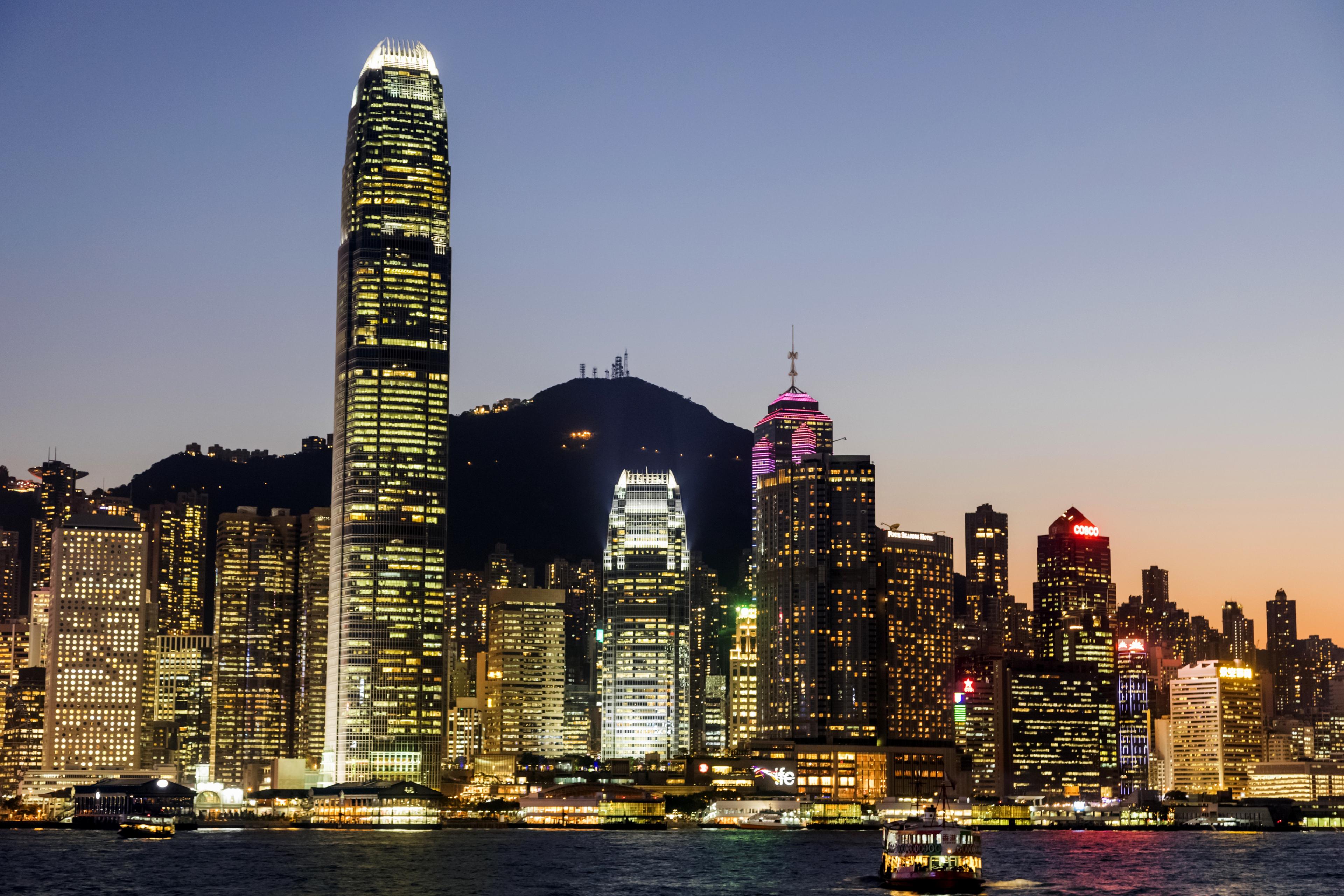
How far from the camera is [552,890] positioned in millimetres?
150000

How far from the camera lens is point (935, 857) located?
14275 cm

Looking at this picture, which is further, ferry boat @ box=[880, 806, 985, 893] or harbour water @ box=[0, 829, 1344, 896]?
harbour water @ box=[0, 829, 1344, 896]

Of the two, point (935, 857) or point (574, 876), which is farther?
point (574, 876)

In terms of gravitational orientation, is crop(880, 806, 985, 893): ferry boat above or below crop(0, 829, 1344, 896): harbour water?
above

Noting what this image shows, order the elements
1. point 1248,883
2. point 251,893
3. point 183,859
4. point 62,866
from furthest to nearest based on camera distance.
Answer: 1. point 183,859
2. point 62,866
3. point 1248,883
4. point 251,893

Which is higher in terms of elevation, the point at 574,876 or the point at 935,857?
the point at 935,857

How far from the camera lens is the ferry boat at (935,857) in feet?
465

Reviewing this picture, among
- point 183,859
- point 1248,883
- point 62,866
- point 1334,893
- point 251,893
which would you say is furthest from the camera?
point 183,859

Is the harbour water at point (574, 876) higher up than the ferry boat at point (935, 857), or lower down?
lower down

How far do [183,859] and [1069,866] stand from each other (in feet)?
288

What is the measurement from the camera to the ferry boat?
465 feet

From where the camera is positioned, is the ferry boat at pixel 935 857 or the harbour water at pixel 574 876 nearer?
the ferry boat at pixel 935 857

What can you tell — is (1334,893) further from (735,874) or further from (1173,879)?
(735,874)

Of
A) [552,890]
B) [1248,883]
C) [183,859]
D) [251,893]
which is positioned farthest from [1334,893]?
[183,859]
